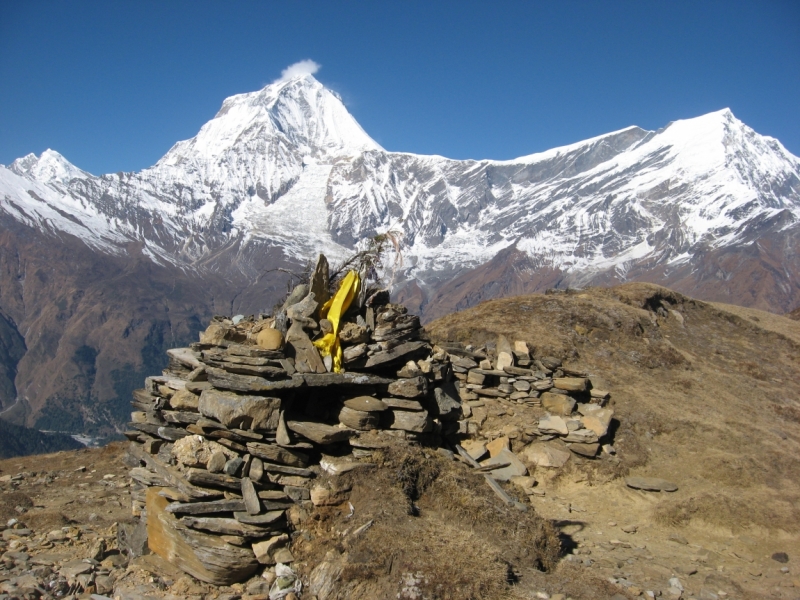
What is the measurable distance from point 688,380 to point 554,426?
304 inches

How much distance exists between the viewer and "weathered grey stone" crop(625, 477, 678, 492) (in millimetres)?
15352

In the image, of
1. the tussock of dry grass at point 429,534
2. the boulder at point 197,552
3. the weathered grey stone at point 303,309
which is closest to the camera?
the tussock of dry grass at point 429,534

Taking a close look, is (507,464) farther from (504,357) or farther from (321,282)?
(321,282)

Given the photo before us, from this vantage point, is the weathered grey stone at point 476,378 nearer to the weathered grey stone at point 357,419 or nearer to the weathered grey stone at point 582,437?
the weathered grey stone at point 582,437

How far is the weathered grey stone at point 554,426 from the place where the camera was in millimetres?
16969

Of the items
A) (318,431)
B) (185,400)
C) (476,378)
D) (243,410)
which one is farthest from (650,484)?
(185,400)

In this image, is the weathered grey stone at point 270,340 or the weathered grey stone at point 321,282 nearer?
the weathered grey stone at point 270,340

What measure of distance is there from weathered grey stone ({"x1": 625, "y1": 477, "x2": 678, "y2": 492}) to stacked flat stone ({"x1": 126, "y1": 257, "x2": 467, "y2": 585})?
5141 millimetres

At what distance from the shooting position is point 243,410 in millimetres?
11344

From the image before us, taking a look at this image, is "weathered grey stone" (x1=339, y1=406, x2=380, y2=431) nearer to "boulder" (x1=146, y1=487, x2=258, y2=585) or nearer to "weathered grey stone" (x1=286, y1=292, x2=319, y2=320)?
"weathered grey stone" (x1=286, y1=292, x2=319, y2=320)

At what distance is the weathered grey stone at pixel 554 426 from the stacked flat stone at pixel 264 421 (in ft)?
10.4

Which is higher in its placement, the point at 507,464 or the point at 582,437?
the point at 582,437

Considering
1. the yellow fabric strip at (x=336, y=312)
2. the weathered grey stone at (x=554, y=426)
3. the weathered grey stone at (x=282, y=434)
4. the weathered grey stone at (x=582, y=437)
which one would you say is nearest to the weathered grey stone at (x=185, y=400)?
the weathered grey stone at (x=282, y=434)

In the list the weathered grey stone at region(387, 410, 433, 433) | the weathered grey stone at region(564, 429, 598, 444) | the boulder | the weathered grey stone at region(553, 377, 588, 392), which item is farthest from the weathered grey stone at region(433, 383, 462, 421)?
the boulder
